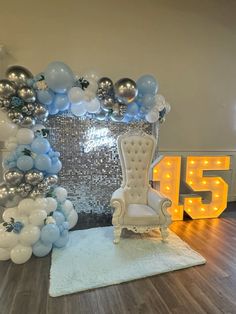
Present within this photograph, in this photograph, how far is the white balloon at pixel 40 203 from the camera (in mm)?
2387

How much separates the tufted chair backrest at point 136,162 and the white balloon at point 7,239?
143 centimetres

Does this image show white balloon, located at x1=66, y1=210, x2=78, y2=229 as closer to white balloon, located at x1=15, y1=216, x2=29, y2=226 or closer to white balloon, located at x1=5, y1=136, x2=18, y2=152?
white balloon, located at x1=15, y1=216, x2=29, y2=226

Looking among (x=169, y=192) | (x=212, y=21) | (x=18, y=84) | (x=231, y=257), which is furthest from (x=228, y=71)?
(x=18, y=84)

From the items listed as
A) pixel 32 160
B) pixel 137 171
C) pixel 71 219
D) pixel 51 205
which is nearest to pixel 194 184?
pixel 137 171

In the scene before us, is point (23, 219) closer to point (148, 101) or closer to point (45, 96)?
point (45, 96)

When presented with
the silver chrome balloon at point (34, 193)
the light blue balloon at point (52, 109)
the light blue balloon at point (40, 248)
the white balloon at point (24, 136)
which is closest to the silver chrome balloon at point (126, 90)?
the light blue balloon at point (52, 109)

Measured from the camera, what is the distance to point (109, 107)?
2.92 meters

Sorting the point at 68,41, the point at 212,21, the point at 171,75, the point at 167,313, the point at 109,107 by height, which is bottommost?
the point at 167,313

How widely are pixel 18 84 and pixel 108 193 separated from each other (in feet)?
6.38

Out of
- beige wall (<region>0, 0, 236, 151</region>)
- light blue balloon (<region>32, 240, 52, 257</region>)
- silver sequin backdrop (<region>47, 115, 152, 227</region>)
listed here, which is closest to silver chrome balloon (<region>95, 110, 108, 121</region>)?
silver sequin backdrop (<region>47, 115, 152, 227</region>)

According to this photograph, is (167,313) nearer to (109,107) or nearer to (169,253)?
(169,253)

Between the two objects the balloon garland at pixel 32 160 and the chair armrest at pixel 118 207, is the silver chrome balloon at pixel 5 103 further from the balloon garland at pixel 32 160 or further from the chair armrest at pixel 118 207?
the chair armrest at pixel 118 207

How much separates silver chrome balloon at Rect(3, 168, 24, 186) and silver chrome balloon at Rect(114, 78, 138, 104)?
1481 mm

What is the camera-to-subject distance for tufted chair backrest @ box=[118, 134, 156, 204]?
3027 millimetres
